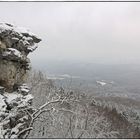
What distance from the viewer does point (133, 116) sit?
2030 inches

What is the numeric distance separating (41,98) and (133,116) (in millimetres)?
24087

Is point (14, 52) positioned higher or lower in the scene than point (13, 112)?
higher

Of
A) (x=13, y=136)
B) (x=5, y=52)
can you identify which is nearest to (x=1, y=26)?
(x=5, y=52)

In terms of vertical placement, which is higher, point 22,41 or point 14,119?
point 22,41

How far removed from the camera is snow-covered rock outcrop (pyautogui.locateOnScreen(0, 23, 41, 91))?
14.8 meters

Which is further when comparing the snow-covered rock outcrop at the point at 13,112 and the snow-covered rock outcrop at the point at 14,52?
the snow-covered rock outcrop at the point at 14,52

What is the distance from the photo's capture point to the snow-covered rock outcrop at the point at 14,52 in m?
14.8

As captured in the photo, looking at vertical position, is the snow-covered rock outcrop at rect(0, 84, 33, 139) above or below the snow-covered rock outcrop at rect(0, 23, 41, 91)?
below

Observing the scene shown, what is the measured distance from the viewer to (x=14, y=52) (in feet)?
48.9

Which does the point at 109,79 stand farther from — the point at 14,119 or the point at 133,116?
the point at 14,119

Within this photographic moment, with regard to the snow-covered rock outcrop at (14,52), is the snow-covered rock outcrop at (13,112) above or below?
below

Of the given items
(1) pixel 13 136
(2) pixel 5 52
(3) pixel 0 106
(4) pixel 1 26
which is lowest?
(1) pixel 13 136

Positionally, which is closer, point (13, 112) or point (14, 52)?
point (13, 112)

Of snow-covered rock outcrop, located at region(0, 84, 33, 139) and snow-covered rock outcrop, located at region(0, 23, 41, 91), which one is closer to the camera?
snow-covered rock outcrop, located at region(0, 84, 33, 139)
